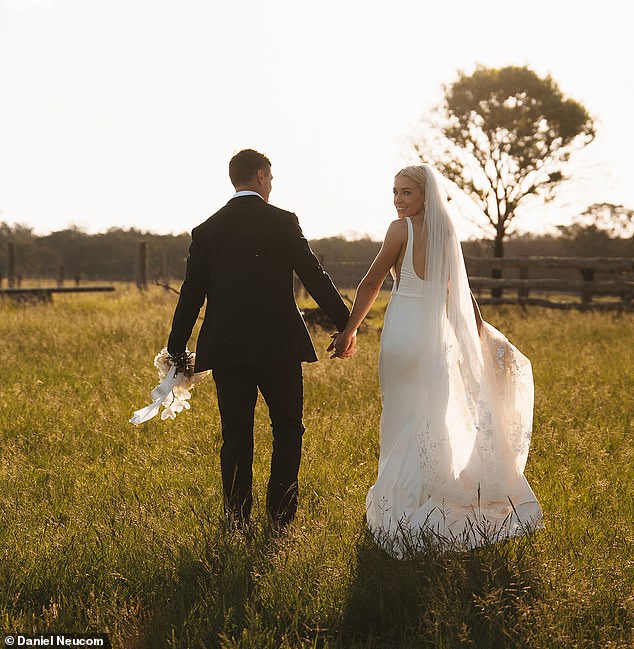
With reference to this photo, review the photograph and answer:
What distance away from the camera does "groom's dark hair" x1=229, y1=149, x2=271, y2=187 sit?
3.98 m

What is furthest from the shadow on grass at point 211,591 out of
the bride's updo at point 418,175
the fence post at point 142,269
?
the fence post at point 142,269

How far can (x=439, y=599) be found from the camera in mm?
3002

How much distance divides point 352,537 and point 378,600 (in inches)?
26.3

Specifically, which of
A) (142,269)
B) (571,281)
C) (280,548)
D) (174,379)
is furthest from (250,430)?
(142,269)

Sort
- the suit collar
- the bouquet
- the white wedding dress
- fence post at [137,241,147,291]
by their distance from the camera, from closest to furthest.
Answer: the white wedding dress
the suit collar
the bouquet
fence post at [137,241,147,291]

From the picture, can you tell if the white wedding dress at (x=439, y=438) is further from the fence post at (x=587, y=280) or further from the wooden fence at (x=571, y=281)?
the fence post at (x=587, y=280)

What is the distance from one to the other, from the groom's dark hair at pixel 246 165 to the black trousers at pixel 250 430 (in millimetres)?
1015

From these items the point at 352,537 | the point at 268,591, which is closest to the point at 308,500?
the point at 352,537

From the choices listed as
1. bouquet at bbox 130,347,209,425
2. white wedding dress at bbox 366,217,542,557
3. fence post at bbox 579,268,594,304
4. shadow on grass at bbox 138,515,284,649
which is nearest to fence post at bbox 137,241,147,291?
fence post at bbox 579,268,594,304

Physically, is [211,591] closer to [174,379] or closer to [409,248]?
[174,379]

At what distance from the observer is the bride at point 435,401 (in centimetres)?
384

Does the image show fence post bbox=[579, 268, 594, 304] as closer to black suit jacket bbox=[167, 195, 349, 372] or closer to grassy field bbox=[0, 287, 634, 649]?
grassy field bbox=[0, 287, 634, 649]

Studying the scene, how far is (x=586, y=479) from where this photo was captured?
477cm

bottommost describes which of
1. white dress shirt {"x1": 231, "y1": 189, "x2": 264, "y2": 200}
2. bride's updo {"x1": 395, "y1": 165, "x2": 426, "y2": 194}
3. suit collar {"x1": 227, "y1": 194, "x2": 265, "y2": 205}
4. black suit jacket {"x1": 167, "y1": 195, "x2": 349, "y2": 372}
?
black suit jacket {"x1": 167, "y1": 195, "x2": 349, "y2": 372}
